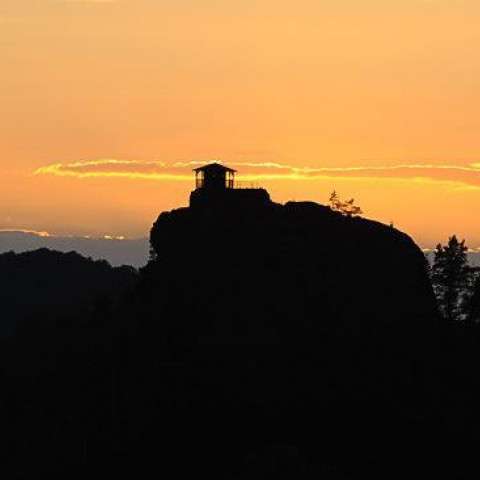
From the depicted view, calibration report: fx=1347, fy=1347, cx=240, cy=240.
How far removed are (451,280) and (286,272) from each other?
34569 millimetres

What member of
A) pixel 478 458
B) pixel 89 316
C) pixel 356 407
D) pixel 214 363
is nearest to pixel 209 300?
pixel 214 363

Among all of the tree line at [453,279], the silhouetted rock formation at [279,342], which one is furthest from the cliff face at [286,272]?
the tree line at [453,279]

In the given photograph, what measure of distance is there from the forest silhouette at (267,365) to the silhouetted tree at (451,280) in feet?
56.7

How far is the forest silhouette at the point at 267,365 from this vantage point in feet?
443

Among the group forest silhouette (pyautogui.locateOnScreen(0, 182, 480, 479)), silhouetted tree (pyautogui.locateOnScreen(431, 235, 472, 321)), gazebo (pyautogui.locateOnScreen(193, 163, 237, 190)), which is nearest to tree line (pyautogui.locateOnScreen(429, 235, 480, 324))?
silhouetted tree (pyautogui.locateOnScreen(431, 235, 472, 321))

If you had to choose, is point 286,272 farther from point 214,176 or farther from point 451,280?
point 451,280

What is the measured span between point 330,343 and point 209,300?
13452 mm

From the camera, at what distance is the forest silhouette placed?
135125 millimetres

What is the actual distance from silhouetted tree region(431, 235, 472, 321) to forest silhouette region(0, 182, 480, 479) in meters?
17.3

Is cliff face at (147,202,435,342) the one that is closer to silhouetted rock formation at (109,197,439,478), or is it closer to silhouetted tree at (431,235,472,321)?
silhouetted rock formation at (109,197,439,478)

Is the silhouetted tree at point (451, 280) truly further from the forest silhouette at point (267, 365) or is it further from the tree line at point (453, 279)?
the forest silhouette at point (267, 365)

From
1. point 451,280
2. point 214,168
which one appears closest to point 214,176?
point 214,168

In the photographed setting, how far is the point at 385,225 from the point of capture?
153m

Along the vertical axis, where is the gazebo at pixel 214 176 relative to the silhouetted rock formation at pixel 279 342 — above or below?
above
